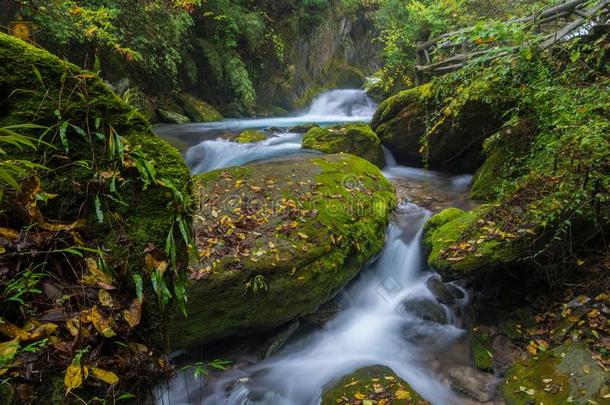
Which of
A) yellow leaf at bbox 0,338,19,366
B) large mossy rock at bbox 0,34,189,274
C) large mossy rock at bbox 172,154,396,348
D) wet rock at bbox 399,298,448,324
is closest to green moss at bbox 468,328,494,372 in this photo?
wet rock at bbox 399,298,448,324

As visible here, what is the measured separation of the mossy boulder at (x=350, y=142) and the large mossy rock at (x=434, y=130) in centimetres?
57

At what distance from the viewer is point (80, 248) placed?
1.69 m

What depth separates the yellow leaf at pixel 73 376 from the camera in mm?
1382

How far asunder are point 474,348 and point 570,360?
Answer: 1.07 metres

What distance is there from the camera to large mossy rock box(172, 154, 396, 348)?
159 inches

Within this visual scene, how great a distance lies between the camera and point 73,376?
1396 millimetres

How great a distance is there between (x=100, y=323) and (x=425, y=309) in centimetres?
447

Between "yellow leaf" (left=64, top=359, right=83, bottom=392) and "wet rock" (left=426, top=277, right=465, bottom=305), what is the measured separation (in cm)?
469

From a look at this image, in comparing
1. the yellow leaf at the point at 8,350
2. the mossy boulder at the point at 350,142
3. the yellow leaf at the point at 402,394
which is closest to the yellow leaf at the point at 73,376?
the yellow leaf at the point at 8,350

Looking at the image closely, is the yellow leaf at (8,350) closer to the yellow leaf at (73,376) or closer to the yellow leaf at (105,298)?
the yellow leaf at (73,376)

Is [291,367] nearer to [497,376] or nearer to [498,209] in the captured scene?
[497,376]

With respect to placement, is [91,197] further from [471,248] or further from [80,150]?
[471,248]

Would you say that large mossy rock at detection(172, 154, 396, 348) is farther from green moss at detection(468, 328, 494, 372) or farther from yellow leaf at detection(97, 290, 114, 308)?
yellow leaf at detection(97, 290, 114, 308)

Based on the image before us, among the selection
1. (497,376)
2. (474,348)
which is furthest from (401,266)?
(497,376)
